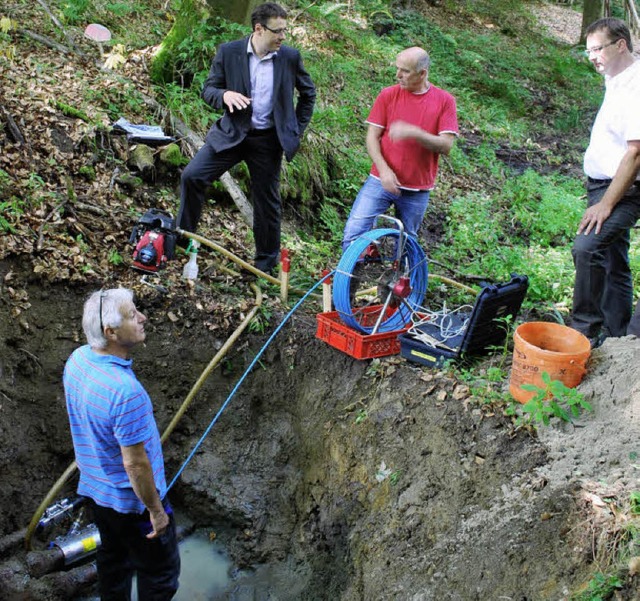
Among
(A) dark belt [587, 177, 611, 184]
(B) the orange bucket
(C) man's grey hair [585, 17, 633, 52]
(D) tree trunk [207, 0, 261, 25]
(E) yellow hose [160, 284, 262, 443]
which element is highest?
(C) man's grey hair [585, 17, 633, 52]

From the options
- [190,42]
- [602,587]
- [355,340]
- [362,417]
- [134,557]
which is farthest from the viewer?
[190,42]

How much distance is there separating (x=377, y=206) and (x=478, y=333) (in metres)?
1.35

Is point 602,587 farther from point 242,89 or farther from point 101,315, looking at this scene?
point 242,89

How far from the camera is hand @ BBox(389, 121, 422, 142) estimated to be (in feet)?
17.3

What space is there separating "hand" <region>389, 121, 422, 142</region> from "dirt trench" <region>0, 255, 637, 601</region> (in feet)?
5.64

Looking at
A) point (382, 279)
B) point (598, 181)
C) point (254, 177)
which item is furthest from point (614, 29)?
point (254, 177)

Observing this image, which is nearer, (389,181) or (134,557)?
(134,557)

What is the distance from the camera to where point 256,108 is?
5.69m

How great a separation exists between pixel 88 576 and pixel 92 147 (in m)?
3.90

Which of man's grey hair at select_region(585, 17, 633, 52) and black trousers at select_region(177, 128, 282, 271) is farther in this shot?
black trousers at select_region(177, 128, 282, 271)

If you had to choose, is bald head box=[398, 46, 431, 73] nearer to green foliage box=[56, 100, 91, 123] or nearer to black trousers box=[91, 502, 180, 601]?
green foliage box=[56, 100, 91, 123]

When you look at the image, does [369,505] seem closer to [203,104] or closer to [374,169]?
[374,169]

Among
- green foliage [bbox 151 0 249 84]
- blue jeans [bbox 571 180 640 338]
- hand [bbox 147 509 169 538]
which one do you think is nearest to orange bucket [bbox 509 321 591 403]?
blue jeans [bbox 571 180 640 338]

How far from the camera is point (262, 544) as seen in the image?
5.36 m
